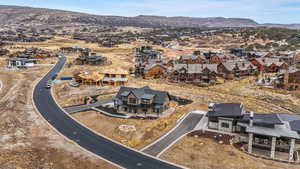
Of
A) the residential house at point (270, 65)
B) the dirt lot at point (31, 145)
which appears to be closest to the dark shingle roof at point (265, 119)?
the dirt lot at point (31, 145)

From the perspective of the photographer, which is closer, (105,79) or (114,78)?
(105,79)

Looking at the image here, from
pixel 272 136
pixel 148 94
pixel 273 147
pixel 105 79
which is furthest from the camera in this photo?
pixel 105 79

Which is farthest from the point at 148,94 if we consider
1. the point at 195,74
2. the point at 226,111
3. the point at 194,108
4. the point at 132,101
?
the point at 195,74

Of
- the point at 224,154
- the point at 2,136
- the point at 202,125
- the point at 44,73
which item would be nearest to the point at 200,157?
the point at 224,154

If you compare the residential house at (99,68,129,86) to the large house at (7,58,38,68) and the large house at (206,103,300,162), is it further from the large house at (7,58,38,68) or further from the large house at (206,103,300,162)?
the large house at (7,58,38,68)

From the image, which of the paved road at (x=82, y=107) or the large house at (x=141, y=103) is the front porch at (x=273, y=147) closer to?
the large house at (x=141, y=103)

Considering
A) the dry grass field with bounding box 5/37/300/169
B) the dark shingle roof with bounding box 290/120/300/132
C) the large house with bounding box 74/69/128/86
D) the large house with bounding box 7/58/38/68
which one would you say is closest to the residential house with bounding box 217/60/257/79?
the dry grass field with bounding box 5/37/300/169

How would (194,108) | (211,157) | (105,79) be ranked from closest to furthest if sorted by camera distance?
(211,157), (194,108), (105,79)

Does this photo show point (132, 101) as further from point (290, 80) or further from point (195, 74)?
point (290, 80)
